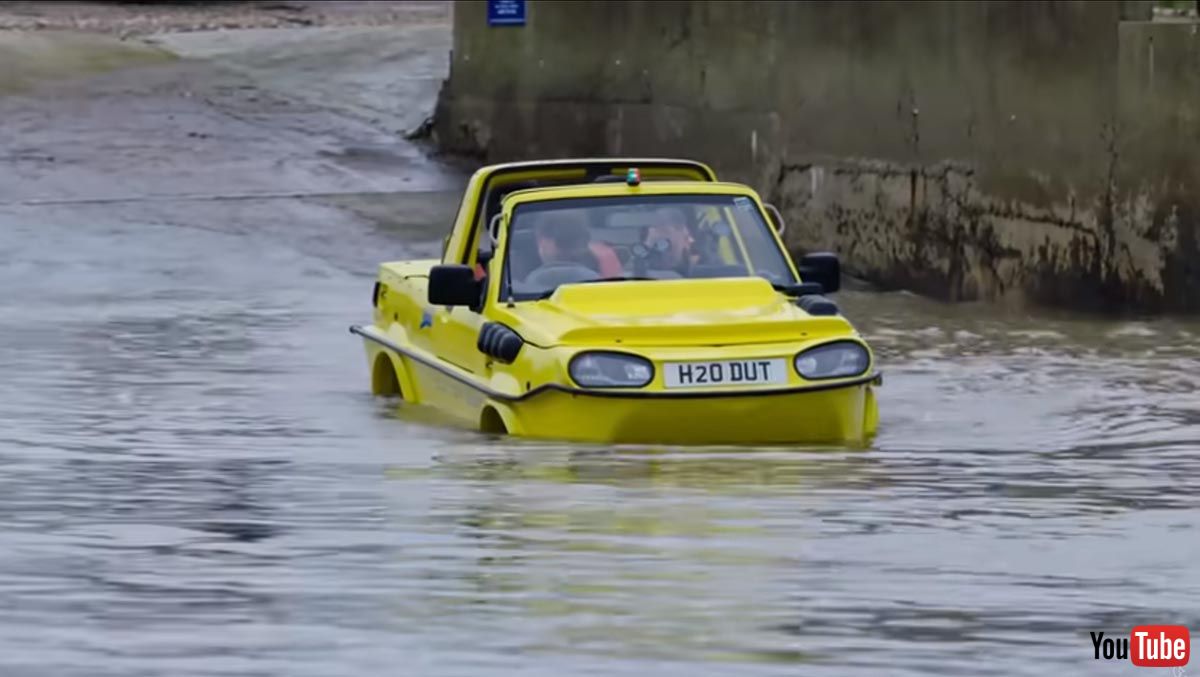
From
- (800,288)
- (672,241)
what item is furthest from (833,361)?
(672,241)

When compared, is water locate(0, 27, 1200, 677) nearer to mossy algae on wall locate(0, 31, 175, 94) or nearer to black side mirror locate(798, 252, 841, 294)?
black side mirror locate(798, 252, 841, 294)

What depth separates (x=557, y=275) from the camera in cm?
1188

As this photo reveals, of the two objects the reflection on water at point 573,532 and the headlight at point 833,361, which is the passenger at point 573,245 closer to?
the reflection on water at point 573,532

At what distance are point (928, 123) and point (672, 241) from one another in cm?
742

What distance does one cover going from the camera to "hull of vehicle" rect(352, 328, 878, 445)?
10.7 m

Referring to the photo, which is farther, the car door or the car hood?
the car door

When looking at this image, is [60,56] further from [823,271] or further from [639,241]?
[823,271]

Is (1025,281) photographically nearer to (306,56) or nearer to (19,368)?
(19,368)

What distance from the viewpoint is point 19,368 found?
48.9 ft

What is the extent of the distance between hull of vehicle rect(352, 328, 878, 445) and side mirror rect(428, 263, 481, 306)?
1.94 ft

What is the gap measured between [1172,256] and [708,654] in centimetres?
1055

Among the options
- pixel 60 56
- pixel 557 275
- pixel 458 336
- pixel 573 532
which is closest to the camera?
pixel 573 532

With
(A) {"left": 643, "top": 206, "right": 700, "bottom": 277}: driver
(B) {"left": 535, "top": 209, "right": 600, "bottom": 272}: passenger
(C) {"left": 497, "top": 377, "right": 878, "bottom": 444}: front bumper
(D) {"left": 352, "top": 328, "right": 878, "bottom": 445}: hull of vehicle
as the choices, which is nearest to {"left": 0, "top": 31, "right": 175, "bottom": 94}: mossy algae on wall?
(B) {"left": 535, "top": 209, "right": 600, "bottom": 272}: passenger

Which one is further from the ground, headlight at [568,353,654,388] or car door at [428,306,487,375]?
headlight at [568,353,654,388]
